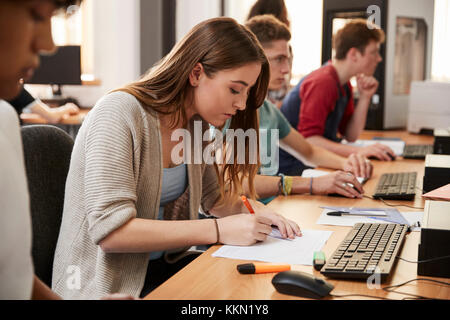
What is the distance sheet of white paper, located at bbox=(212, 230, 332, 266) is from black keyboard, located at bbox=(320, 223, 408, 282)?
0.21ft

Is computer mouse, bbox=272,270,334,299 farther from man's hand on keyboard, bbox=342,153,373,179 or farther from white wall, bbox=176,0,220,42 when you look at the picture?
white wall, bbox=176,0,220,42

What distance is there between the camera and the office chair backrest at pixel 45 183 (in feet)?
3.98

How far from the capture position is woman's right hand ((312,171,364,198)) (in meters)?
1.71

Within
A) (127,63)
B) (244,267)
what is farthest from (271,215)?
(127,63)

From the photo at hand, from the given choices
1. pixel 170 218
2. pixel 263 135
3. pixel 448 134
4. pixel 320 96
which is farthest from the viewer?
pixel 320 96

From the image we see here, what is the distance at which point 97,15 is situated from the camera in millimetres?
3678

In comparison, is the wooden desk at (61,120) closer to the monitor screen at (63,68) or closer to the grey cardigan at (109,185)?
the monitor screen at (63,68)

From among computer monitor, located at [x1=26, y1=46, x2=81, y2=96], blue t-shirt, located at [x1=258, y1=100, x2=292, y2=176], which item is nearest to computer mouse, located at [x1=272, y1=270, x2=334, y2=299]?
blue t-shirt, located at [x1=258, y1=100, x2=292, y2=176]

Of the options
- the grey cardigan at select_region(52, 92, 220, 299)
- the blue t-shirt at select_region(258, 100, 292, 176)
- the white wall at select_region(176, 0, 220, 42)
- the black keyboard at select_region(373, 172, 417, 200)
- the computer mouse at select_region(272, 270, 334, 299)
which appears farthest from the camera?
the white wall at select_region(176, 0, 220, 42)

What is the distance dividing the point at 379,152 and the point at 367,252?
146 centimetres

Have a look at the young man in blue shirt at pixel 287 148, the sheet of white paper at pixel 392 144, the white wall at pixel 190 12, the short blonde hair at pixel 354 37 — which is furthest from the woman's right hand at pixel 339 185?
the white wall at pixel 190 12

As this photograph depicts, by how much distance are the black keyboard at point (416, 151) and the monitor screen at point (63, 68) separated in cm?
171

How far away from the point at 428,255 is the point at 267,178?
83cm

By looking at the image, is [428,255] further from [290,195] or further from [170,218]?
[290,195]
